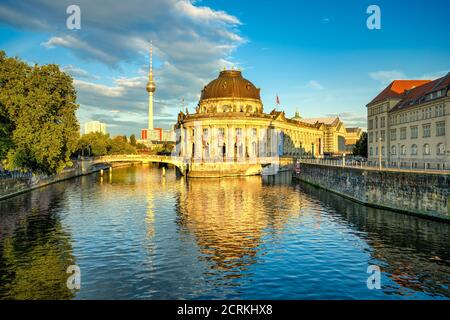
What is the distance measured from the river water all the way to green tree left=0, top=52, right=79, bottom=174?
12.9 m

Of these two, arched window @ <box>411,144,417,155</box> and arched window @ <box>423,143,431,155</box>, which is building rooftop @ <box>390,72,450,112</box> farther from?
arched window @ <box>423,143,431,155</box>

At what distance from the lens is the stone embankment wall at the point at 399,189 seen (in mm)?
39572

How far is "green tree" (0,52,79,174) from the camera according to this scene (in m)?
65.0

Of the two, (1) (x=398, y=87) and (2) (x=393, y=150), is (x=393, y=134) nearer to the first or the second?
(2) (x=393, y=150)

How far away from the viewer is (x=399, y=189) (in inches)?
1809

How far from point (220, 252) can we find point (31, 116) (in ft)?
160

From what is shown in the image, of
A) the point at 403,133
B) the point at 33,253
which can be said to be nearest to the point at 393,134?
the point at 403,133

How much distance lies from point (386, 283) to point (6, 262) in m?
25.5

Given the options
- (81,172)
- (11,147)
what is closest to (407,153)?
(11,147)

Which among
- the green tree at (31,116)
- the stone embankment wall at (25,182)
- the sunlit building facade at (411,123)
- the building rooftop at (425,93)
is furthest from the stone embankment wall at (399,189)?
the stone embankment wall at (25,182)

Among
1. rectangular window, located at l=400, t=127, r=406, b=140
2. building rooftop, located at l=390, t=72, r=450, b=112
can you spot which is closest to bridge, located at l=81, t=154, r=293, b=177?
building rooftop, located at l=390, t=72, r=450, b=112
